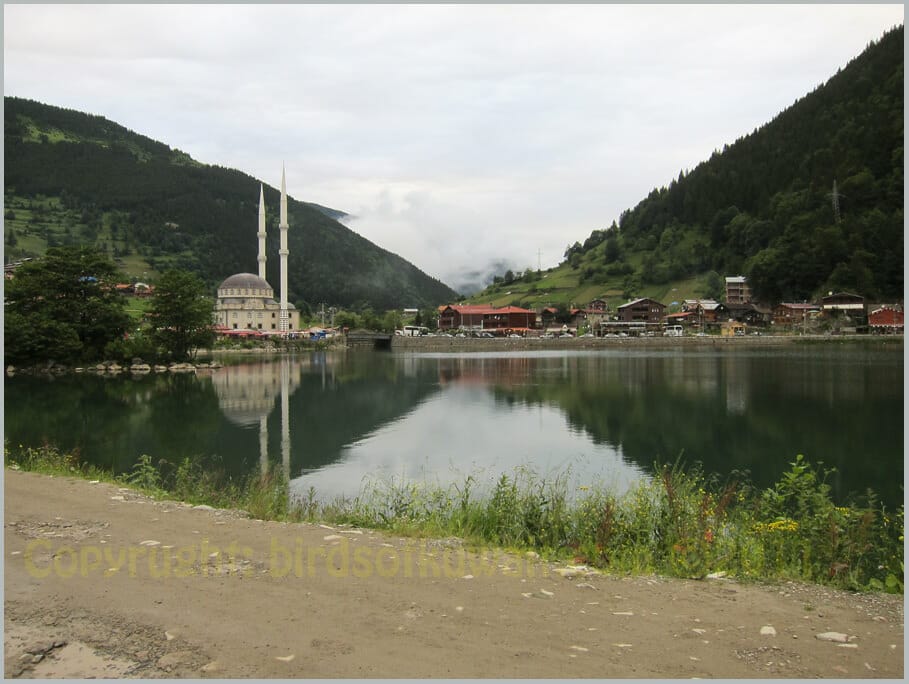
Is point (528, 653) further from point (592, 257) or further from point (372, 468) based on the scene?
point (592, 257)

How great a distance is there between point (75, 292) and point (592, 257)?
398ft

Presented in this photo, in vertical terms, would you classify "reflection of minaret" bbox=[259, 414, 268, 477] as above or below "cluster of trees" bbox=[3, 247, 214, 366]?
below

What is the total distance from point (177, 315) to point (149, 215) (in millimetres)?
110951

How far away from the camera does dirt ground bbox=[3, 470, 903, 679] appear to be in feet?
15.6

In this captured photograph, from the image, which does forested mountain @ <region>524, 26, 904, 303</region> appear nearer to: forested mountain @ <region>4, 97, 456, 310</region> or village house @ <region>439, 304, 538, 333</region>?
village house @ <region>439, 304, 538, 333</region>

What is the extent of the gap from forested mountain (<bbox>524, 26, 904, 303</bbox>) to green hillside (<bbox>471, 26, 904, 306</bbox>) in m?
0.21

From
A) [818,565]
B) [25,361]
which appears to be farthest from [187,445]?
[25,361]

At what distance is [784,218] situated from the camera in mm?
116375

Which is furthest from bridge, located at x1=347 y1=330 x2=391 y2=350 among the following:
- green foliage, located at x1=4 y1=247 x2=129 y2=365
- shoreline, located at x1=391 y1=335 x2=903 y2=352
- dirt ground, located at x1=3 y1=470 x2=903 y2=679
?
dirt ground, located at x1=3 y1=470 x2=903 y2=679

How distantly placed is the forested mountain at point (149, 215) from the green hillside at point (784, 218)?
43688 millimetres

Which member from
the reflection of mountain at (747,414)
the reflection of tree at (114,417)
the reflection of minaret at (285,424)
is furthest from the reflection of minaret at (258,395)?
the reflection of mountain at (747,414)

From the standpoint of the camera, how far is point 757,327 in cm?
10044

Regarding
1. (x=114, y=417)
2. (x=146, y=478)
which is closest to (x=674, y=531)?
(x=146, y=478)

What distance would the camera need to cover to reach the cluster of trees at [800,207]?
331 feet
